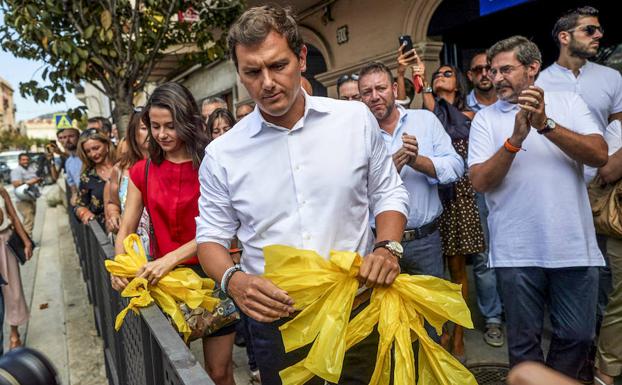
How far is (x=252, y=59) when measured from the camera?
180cm

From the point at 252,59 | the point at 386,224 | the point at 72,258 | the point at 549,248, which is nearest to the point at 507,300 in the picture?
the point at 549,248

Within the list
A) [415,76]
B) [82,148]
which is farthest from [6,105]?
[415,76]

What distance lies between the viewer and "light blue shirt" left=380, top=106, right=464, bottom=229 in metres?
3.21

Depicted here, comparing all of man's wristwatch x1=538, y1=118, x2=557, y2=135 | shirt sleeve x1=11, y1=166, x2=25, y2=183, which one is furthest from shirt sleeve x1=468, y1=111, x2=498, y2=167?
shirt sleeve x1=11, y1=166, x2=25, y2=183

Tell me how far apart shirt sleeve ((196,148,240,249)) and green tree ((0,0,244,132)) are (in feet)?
13.9

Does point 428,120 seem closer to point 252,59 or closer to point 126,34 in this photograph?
point 252,59

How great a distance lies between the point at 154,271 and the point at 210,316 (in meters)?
0.45

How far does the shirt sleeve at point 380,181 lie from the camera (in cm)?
199

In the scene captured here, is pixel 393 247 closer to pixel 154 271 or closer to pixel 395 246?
pixel 395 246

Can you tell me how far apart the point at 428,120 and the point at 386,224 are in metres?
1.62

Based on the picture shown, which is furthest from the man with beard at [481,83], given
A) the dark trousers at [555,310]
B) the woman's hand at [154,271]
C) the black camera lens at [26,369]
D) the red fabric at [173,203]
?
the black camera lens at [26,369]

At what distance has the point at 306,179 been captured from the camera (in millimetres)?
1875

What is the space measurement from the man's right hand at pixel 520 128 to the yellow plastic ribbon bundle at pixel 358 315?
1000 mm

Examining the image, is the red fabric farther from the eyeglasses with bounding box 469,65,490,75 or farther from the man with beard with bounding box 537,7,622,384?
the eyeglasses with bounding box 469,65,490,75
